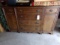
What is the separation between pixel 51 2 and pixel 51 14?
0.91ft

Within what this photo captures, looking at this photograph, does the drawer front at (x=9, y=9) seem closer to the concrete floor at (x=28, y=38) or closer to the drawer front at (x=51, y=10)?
the concrete floor at (x=28, y=38)

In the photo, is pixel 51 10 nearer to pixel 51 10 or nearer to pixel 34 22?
pixel 51 10

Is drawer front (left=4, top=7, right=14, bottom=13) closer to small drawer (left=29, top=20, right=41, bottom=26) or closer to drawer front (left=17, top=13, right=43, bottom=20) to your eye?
drawer front (left=17, top=13, right=43, bottom=20)

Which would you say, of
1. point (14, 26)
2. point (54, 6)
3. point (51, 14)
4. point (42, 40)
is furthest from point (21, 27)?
point (54, 6)

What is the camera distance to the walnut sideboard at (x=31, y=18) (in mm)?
2096

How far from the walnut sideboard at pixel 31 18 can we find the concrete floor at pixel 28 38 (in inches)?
5.2

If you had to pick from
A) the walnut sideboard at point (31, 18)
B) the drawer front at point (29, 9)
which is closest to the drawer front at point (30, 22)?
the walnut sideboard at point (31, 18)

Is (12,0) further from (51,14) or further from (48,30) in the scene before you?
(48,30)

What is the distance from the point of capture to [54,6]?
2.02 metres

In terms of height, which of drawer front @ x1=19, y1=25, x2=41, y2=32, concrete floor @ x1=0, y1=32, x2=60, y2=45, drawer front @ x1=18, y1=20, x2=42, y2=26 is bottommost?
concrete floor @ x1=0, y1=32, x2=60, y2=45

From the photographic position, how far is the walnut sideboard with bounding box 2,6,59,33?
2.10 meters

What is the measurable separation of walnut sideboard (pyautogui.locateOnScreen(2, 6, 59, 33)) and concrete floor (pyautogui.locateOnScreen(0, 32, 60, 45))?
0.13 metres

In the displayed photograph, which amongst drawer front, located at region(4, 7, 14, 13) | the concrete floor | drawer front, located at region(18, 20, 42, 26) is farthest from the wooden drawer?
drawer front, located at region(4, 7, 14, 13)

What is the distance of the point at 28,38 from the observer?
7.78 feet
